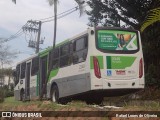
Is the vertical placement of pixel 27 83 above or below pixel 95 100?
above

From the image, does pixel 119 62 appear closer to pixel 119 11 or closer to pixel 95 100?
pixel 95 100

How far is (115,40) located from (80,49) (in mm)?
1457

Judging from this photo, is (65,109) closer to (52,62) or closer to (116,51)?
(116,51)

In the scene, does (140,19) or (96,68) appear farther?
(140,19)

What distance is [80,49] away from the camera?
47.5 feet

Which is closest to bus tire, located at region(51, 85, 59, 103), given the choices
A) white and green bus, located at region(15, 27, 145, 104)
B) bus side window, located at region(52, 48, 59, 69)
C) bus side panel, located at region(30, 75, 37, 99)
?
white and green bus, located at region(15, 27, 145, 104)

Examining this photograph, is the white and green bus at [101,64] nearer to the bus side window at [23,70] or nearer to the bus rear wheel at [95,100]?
the bus rear wheel at [95,100]

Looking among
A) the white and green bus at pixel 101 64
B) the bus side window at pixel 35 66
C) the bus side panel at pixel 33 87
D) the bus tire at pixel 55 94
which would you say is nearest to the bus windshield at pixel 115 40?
the white and green bus at pixel 101 64

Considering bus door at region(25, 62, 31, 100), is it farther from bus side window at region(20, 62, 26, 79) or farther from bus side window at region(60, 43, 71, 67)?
bus side window at region(60, 43, 71, 67)

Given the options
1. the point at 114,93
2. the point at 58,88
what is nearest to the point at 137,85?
the point at 114,93

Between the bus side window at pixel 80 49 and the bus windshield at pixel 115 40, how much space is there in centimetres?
56

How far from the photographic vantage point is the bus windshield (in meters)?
14.0

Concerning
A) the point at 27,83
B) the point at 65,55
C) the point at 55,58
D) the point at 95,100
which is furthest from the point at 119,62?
the point at 27,83

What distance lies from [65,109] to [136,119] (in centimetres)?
320
